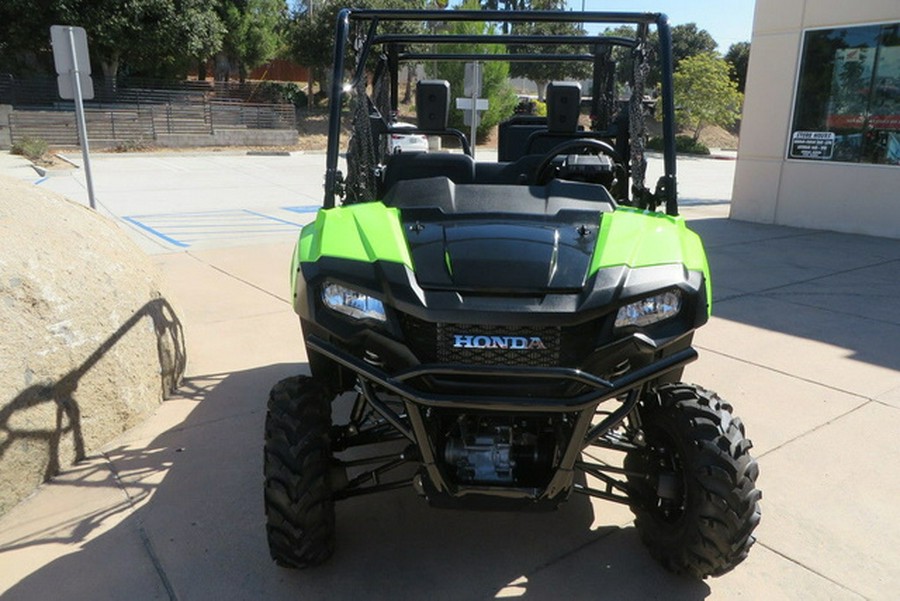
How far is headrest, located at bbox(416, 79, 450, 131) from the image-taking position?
13.5 ft

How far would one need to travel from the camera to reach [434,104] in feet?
13.5

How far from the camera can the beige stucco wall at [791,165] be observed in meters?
10.2

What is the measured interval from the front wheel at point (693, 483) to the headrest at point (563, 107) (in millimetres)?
1684

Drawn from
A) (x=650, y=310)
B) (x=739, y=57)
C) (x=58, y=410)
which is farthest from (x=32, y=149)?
(x=739, y=57)

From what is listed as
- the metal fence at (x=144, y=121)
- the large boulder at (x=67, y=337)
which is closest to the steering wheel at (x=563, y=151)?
the large boulder at (x=67, y=337)

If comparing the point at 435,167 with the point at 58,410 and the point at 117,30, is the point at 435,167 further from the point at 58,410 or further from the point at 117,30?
the point at 117,30

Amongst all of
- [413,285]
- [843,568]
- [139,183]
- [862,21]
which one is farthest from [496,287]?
[139,183]

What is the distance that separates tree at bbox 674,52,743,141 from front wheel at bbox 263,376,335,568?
119 ft

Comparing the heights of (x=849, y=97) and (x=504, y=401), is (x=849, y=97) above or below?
above

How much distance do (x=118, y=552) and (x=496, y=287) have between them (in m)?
1.88

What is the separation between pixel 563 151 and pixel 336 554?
→ 1945 millimetres

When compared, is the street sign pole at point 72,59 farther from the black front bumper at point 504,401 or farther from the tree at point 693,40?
the tree at point 693,40

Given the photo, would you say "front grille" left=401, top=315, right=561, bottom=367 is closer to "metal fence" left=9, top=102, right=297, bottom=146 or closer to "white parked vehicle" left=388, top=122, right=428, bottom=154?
"white parked vehicle" left=388, top=122, right=428, bottom=154

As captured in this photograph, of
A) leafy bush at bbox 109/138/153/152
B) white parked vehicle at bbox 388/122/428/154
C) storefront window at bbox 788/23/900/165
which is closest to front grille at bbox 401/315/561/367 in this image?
white parked vehicle at bbox 388/122/428/154
